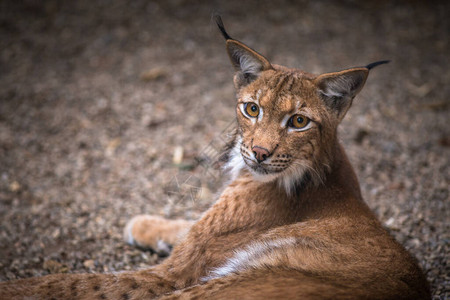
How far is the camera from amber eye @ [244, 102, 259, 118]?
315 centimetres

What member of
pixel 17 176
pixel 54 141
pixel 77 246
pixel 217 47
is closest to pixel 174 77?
pixel 217 47

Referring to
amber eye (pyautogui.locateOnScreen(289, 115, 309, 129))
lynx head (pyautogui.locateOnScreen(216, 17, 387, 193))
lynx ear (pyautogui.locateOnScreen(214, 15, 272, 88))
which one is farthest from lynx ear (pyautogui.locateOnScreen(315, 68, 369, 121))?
lynx ear (pyautogui.locateOnScreen(214, 15, 272, 88))

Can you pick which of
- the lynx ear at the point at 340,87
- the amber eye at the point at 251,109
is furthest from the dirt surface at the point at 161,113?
the amber eye at the point at 251,109

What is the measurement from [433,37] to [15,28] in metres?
7.90

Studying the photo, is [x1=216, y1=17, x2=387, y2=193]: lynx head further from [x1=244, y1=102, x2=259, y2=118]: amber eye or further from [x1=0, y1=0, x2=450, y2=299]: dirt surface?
[x1=0, y1=0, x2=450, y2=299]: dirt surface

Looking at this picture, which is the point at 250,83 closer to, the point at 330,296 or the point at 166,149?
the point at 330,296

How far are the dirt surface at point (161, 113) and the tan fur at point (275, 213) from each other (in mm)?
821

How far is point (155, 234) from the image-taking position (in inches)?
158

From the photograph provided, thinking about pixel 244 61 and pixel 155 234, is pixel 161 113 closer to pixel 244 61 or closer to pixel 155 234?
pixel 155 234

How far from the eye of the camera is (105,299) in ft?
9.57

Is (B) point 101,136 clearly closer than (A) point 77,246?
No

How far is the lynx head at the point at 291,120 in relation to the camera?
9.78 ft

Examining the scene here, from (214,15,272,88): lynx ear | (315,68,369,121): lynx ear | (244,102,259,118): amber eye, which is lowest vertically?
(244,102,259,118): amber eye

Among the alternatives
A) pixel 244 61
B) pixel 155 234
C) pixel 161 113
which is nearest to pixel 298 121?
pixel 244 61
